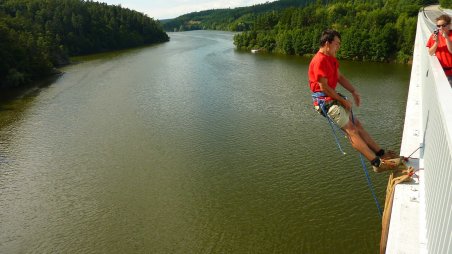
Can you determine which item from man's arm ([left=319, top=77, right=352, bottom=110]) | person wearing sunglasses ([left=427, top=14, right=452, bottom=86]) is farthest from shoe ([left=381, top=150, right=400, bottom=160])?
person wearing sunglasses ([left=427, top=14, right=452, bottom=86])

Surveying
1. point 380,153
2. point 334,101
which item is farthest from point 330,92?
point 380,153

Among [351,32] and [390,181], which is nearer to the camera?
[390,181]

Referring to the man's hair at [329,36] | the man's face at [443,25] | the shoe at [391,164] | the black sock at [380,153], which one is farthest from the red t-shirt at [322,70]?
the man's face at [443,25]

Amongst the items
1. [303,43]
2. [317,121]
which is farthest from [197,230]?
[303,43]

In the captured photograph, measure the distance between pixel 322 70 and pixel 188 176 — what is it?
11.7 meters

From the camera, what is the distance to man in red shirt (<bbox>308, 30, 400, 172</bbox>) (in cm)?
473

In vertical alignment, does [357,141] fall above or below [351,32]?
above

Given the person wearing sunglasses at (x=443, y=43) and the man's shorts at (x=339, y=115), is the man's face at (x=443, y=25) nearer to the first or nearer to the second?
the person wearing sunglasses at (x=443, y=43)

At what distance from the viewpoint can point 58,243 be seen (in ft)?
39.7

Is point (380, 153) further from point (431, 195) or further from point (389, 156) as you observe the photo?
point (431, 195)

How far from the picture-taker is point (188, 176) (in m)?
15.8

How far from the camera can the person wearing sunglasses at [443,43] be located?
6.01 meters

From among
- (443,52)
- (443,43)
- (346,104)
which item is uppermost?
(443,43)

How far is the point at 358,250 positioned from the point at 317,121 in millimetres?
11315
